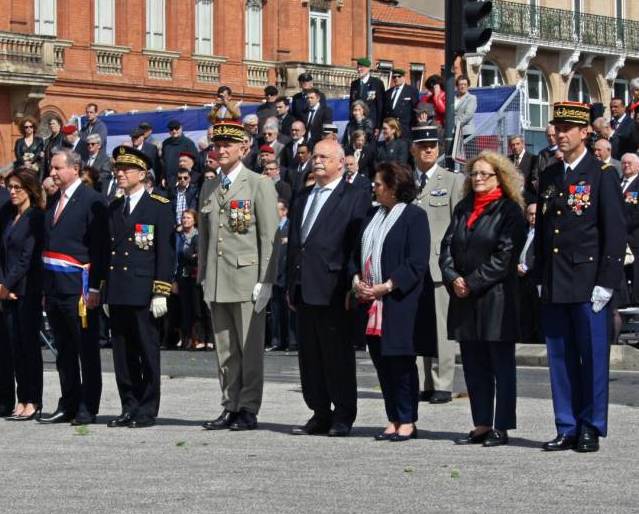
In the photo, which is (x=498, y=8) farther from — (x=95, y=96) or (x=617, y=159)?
(x=617, y=159)

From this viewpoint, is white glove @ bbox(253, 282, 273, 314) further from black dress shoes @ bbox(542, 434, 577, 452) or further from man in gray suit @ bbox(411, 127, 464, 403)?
black dress shoes @ bbox(542, 434, 577, 452)

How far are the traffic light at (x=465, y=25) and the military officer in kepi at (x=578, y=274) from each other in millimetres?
4865

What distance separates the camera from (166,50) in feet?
189

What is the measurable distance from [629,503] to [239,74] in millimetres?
49341

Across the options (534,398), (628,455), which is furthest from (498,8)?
(628,455)

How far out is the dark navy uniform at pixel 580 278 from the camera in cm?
1318

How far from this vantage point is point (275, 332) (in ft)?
85.8

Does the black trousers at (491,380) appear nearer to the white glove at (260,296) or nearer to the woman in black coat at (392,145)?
the white glove at (260,296)

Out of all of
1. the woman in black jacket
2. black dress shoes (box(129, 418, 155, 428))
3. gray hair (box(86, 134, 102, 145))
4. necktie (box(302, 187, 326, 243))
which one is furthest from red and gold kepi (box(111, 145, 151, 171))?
the woman in black jacket

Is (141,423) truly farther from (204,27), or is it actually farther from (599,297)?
(204,27)

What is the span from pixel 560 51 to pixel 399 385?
61600 millimetres

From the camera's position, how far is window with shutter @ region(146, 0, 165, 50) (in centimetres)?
5657

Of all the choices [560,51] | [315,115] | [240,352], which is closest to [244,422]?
[240,352]

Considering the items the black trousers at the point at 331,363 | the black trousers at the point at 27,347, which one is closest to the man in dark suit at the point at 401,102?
the black trousers at the point at 27,347
